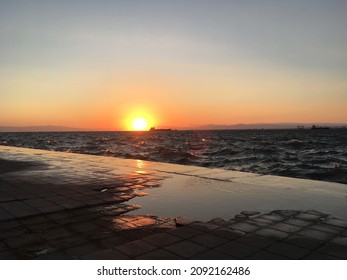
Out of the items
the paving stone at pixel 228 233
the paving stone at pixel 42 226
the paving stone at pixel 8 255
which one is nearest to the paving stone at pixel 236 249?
the paving stone at pixel 228 233

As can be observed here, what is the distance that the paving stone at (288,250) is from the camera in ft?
11.9

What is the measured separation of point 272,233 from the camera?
4.39 metres

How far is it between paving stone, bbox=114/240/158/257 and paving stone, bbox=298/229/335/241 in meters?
2.16

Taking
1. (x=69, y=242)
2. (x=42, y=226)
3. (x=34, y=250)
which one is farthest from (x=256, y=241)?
(x=42, y=226)

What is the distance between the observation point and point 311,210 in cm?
571

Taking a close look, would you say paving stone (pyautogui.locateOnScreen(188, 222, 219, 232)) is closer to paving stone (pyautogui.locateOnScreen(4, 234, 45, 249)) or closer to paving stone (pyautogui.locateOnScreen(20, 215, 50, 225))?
paving stone (pyautogui.locateOnScreen(4, 234, 45, 249))

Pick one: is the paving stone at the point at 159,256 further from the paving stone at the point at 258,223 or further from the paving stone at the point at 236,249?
the paving stone at the point at 258,223

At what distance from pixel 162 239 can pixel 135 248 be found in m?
0.45

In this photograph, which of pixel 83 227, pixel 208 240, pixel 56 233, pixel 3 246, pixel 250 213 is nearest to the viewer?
pixel 3 246

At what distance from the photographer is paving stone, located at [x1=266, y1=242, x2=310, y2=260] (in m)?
3.63

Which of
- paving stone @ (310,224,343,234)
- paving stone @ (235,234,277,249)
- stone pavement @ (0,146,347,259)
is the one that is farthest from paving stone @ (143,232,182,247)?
paving stone @ (310,224,343,234)

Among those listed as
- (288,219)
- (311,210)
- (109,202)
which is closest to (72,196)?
(109,202)

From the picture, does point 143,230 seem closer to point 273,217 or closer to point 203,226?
point 203,226
